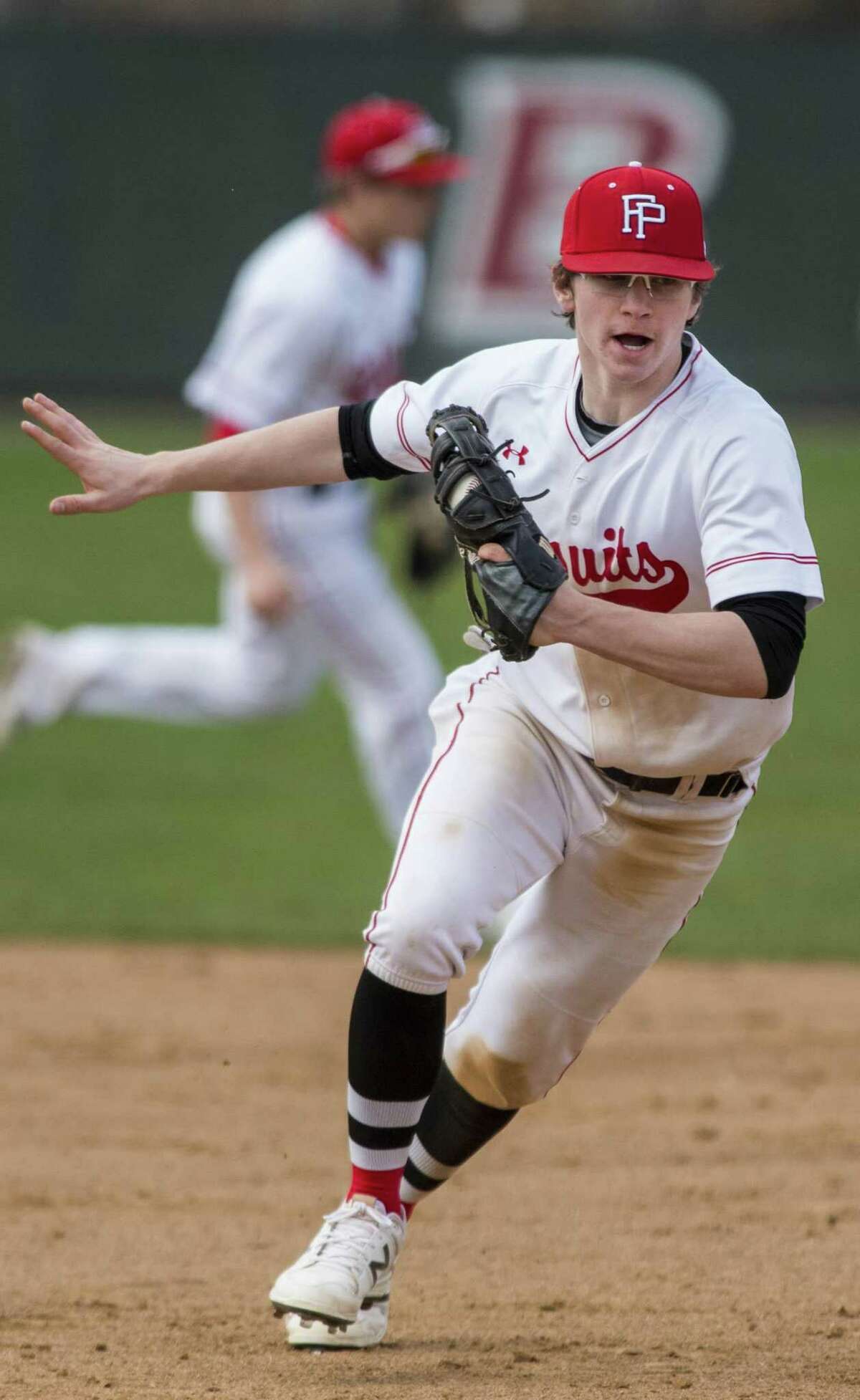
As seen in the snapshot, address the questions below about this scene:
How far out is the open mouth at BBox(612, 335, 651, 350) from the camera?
3.36m

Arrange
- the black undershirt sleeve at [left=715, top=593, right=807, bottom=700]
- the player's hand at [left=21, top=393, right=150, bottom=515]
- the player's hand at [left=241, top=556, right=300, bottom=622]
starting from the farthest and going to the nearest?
the player's hand at [left=241, top=556, right=300, bottom=622] < the player's hand at [left=21, top=393, right=150, bottom=515] < the black undershirt sleeve at [left=715, top=593, right=807, bottom=700]

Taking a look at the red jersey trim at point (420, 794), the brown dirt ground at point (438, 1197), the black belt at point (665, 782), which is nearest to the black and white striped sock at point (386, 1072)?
the red jersey trim at point (420, 794)

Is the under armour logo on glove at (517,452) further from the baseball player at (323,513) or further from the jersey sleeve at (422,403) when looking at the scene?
the baseball player at (323,513)

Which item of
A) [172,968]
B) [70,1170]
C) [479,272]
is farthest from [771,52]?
[70,1170]

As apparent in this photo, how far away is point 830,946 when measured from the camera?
23.0 ft

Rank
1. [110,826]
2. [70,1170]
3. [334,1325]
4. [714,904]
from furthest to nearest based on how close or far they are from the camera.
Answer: [110,826]
[714,904]
[70,1170]
[334,1325]

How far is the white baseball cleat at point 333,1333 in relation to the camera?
3586 mm

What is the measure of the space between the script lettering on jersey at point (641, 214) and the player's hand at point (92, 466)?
1.01m

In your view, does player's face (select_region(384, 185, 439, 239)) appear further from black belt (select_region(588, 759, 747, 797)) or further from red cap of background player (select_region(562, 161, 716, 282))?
black belt (select_region(588, 759, 747, 797))

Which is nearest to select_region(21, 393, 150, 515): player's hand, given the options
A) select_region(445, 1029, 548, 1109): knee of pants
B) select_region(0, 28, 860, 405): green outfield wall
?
select_region(445, 1029, 548, 1109): knee of pants

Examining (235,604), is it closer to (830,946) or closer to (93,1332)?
(830,946)

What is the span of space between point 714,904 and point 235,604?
219 cm

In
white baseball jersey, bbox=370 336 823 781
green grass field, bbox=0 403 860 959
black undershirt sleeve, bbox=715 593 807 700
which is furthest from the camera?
green grass field, bbox=0 403 860 959

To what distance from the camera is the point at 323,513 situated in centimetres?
702
